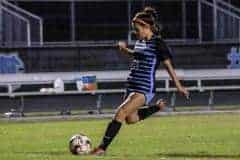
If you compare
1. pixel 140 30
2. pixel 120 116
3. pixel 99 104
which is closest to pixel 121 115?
pixel 120 116

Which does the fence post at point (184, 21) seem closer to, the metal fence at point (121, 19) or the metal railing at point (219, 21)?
the metal fence at point (121, 19)

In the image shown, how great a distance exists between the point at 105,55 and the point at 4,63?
11.4 ft

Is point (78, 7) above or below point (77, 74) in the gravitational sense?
above

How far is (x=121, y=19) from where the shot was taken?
37844 mm

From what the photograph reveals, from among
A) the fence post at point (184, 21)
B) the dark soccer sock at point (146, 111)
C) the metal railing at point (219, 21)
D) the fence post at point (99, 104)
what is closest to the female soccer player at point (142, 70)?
the dark soccer sock at point (146, 111)

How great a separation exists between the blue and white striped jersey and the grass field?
38.0 inches

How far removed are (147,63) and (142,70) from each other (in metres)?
0.12

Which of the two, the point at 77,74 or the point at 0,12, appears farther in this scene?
the point at 0,12

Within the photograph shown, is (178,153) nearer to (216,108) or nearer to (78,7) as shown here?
(216,108)

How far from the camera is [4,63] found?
30.0 meters

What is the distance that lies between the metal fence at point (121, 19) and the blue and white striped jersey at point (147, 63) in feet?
75.7

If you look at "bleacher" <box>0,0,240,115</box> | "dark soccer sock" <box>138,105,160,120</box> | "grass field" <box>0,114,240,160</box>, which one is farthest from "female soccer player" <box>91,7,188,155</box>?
"bleacher" <box>0,0,240,115</box>

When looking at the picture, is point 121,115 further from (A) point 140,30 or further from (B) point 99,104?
(B) point 99,104

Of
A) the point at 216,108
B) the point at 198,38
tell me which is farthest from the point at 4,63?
the point at 198,38
